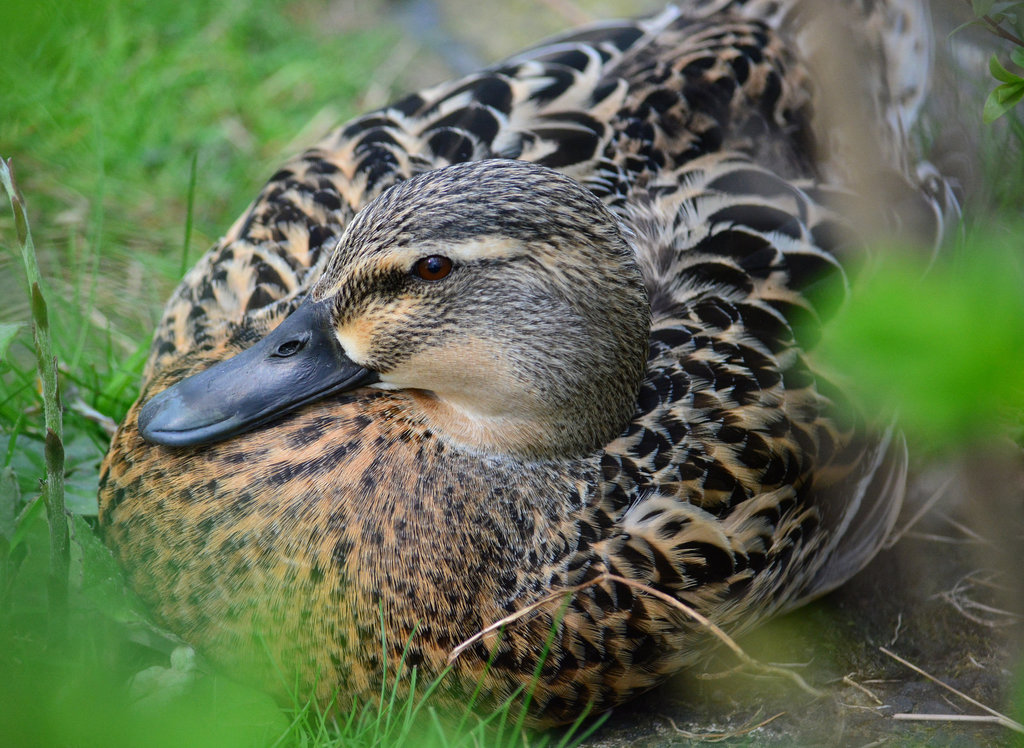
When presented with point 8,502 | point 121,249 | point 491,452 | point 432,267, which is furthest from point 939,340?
point 121,249

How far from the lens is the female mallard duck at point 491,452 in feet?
7.02

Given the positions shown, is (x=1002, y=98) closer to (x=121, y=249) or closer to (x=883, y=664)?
(x=883, y=664)

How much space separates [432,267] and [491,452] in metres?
0.43

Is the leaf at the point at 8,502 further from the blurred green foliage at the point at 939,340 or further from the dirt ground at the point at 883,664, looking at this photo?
the blurred green foliage at the point at 939,340

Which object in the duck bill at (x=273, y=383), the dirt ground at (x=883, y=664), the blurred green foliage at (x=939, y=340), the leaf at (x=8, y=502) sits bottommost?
the dirt ground at (x=883, y=664)

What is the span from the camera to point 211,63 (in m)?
4.49

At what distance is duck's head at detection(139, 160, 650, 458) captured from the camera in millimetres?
2098

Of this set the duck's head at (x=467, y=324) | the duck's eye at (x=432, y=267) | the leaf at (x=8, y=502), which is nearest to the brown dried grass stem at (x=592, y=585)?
the duck's head at (x=467, y=324)

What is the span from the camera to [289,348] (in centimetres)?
221

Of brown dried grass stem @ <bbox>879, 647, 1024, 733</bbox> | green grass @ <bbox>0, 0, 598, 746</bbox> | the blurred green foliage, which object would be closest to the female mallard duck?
green grass @ <bbox>0, 0, 598, 746</bbox>

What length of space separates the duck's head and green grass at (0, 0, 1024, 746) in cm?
50

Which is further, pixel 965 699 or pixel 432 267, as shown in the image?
pixel 965 699

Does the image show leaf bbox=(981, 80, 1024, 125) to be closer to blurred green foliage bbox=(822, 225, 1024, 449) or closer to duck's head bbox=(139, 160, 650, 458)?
duck's head bbox=(139, 160, 650, 458)

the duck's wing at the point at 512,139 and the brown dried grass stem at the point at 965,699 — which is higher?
the duck's wing at the point at 512,139
